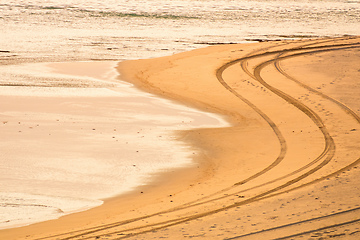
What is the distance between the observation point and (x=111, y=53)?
20297 mm

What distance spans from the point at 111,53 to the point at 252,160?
11388mm

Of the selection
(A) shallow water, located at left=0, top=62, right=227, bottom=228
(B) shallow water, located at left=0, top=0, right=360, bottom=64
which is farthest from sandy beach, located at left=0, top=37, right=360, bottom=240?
(B) shallow water, located at left=0, top=0, right=360, bottom=64

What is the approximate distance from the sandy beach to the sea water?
446 mm

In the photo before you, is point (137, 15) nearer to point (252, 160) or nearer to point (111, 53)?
point (111, 53)

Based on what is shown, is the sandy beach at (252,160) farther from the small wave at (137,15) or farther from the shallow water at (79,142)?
the small wave at (137,15)

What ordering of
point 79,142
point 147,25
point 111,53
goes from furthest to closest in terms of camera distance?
point 147,25 → point 111,53 → point 79,142

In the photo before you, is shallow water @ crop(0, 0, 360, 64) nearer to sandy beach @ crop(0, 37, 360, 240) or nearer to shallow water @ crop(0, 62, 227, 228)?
sandy beach @ crop(0, 37, 360, 240)

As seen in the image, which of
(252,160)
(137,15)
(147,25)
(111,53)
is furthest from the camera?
(137,15)

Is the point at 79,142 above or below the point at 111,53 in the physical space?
below

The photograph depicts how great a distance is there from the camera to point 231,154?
10195 millimetres

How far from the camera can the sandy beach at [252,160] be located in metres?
6.36

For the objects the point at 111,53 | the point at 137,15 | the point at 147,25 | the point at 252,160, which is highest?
the point at 137,15

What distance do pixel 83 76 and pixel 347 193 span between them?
422 inches

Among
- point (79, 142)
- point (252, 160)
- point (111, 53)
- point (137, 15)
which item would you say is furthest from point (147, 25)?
point (252, 160)
